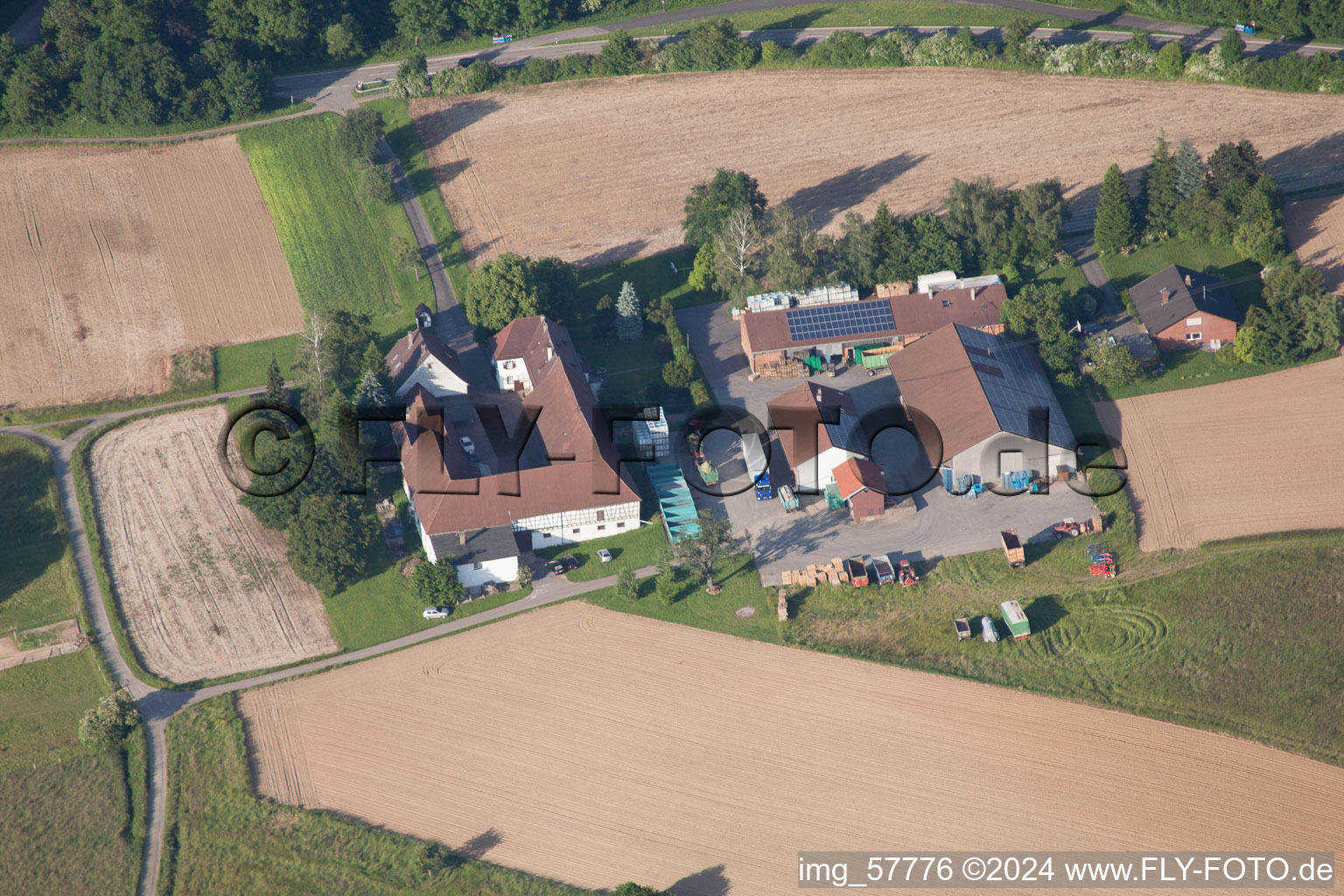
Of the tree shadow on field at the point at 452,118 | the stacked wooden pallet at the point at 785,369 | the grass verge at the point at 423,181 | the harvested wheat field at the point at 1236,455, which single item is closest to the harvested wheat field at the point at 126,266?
the grass verge at the point at 423,181

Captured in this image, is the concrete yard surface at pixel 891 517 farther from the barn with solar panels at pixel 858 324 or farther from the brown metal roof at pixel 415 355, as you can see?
the brown metal roof at pixel 415 355

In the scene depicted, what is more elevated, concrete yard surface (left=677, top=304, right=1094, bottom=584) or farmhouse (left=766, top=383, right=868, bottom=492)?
farmhouse (left=766, top=383, right=868, bottom=492)

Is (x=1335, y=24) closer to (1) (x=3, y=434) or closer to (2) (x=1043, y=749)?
(2) (x=1043, y=749)

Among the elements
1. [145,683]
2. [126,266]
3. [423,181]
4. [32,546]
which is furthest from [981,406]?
[126,266]

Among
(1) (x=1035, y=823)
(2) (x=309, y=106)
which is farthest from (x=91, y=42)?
(1) (x=1035, y=823)

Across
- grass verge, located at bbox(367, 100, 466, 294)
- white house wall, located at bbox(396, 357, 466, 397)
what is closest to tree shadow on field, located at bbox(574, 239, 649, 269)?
grass verge, located at bbox(367, 100, 466, 294)

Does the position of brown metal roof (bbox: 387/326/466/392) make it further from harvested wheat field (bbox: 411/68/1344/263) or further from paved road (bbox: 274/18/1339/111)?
paved road (bbox: 274/18/1339/111)
